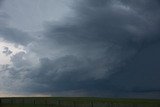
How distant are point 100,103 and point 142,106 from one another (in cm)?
1116

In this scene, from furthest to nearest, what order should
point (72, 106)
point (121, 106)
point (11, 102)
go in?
1. point (11, 102)
2. point (72, 106)
3. point (121, 106)

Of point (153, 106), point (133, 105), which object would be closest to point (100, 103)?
point (133, 105)

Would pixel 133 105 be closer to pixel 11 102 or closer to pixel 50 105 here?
pixel 50 105

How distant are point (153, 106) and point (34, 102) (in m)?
37.9

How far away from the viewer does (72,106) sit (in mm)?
86188

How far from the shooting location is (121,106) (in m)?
78.6

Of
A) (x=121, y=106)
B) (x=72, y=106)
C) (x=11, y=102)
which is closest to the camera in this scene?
(x=121, y=106)

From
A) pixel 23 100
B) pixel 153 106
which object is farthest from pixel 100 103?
pixel 23 100

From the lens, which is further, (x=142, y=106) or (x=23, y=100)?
(x=23, y=100)

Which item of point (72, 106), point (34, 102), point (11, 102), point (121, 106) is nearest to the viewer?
point (121, 106)

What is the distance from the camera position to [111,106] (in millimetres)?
78562

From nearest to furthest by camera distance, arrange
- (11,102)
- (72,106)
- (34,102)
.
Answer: (72,106) → (34,102) → (11,102)

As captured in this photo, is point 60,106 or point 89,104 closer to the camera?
point 89,104

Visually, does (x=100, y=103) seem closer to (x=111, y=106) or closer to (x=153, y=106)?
(x=111, y=106)
